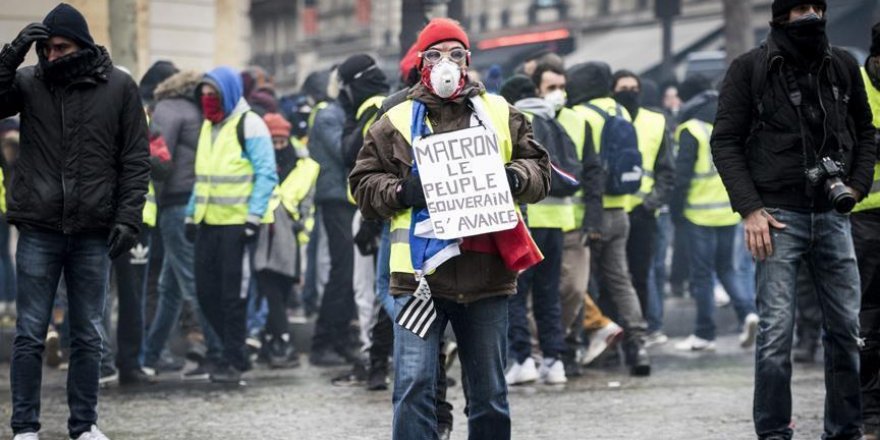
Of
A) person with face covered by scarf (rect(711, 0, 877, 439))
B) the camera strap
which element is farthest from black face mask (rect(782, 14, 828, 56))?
the camera strap

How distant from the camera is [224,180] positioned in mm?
Result: 10641

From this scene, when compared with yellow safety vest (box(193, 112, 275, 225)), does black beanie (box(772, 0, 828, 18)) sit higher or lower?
higher

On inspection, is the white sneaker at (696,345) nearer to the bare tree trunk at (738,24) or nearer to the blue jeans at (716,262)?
the blue jeans at (716,262)

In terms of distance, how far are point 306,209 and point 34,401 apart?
17.0ft

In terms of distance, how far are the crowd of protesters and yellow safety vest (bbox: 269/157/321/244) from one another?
0.03 m

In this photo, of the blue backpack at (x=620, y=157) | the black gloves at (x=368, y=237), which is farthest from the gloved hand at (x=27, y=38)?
the blue backpack at (x=620, y=157)

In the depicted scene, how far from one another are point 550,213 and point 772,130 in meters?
3.41

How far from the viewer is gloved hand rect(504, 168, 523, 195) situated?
6148 millimetres

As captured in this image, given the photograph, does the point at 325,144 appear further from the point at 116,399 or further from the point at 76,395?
the point at 76,395

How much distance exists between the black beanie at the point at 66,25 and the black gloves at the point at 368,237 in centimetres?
250

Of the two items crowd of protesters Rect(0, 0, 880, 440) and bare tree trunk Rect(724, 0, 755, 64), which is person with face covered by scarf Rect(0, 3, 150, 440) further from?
bare tree trunk Rect(724, 0, 755, 64)

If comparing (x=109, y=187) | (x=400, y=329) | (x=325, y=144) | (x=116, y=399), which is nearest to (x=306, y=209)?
(x=325, y=144)

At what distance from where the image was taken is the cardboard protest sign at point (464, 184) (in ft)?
19.8

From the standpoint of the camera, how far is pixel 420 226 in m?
6.12
